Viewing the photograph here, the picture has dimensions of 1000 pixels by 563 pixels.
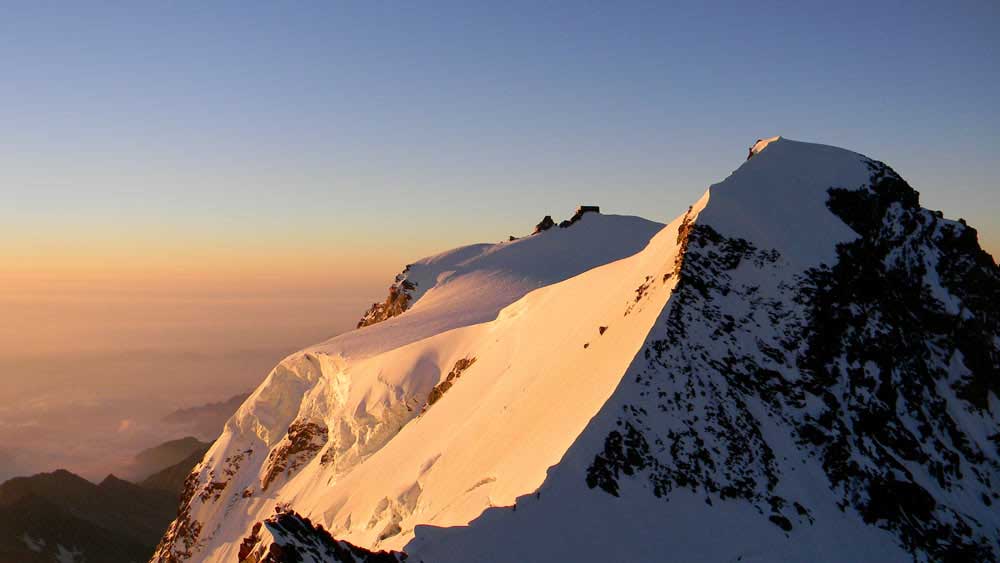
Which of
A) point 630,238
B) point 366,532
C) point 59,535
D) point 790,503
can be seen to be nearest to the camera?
point 790,503

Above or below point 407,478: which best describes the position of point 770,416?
above

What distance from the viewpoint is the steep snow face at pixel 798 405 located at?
121 ft

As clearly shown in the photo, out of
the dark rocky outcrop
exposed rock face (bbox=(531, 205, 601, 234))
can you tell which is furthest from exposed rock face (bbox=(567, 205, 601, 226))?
the dark rocky outcrop

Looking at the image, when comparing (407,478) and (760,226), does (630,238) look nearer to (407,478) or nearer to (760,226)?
(760,226)

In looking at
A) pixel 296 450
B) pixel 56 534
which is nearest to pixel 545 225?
pixel 296 450

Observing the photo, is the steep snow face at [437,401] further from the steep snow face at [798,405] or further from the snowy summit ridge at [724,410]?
the steep snow face at [798,405]

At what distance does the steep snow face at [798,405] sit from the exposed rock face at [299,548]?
7.20 ft

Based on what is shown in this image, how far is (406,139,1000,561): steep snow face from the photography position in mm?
36781

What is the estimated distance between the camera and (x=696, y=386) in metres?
43.2

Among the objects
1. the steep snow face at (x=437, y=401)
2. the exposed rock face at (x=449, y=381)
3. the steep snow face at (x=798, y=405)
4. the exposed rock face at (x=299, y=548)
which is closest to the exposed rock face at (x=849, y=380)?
the steep snow face at (x=798, y=405)

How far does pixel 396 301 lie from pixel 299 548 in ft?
252

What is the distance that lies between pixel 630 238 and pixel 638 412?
240 ft

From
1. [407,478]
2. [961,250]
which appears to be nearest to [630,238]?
[961,250]

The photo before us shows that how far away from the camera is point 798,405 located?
145 feet
